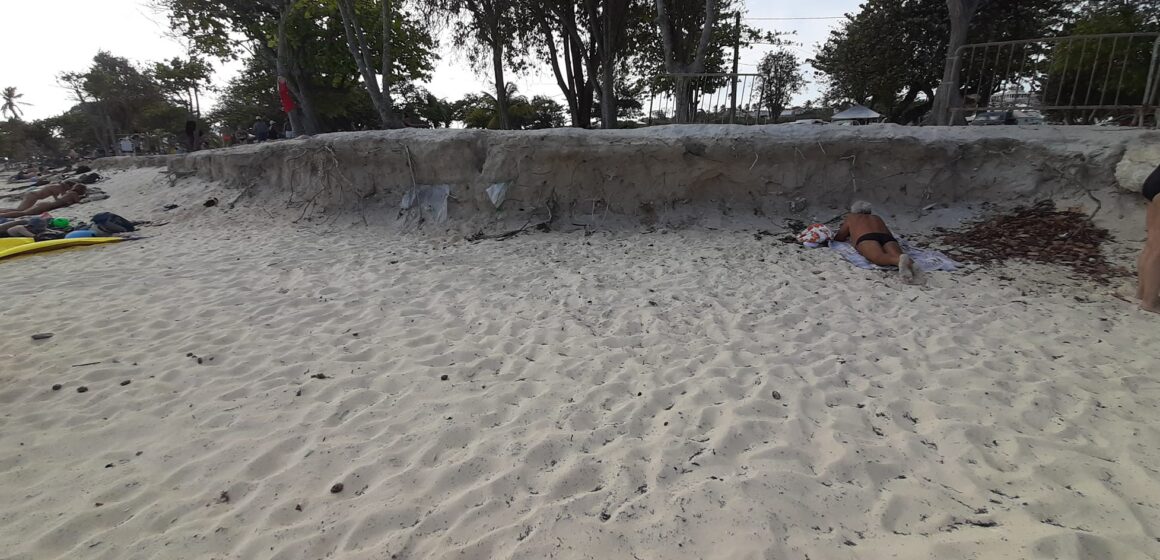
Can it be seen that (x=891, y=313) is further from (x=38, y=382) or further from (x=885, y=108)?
(x=885, y=108)

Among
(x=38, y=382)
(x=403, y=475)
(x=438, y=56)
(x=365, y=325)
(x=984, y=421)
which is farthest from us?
(x=438, y=56)

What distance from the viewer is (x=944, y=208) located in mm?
5660

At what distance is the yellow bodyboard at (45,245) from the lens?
5.11m

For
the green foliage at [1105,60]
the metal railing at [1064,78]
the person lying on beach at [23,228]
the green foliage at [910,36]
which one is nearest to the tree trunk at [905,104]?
the green foliage at [910,36]

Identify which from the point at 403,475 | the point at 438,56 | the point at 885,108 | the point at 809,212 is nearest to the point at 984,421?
the point at 403,475

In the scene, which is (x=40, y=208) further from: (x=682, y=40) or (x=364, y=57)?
(x=682, y=40)

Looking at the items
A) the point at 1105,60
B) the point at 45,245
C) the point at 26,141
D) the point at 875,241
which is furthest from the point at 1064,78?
the point at 26,141

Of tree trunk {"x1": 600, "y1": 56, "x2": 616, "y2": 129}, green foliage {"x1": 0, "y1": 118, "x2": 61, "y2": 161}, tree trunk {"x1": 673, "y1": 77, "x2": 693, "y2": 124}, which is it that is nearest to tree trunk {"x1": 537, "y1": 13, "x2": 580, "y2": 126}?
tree trunk {"x1": 600, "y1": 56, "x2": 616, "y2": 129}

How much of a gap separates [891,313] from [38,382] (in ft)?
17.9

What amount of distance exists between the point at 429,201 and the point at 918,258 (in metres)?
5.81

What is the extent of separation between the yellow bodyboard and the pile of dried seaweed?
9784 mm

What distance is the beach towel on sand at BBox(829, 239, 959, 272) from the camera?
441 cm

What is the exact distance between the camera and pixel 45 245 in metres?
5.38

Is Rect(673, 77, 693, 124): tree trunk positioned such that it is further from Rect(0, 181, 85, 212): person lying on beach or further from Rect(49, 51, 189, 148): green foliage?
Rect(49, 51, 189, 148): green foliage
